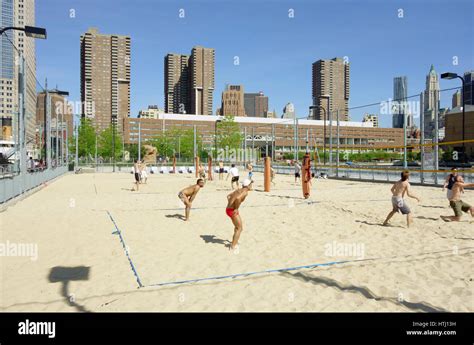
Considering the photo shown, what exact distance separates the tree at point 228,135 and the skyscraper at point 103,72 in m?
86.4

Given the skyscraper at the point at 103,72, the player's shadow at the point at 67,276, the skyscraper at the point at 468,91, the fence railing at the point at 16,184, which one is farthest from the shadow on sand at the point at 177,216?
the skyscraper at the point at 103,72

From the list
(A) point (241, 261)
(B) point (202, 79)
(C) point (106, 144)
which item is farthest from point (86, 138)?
(B) point (202, 79)

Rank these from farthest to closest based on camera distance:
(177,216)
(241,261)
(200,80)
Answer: (200,80)
(177,216)
(241,261)

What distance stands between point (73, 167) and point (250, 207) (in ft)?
121

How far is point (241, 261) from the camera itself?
6.37m

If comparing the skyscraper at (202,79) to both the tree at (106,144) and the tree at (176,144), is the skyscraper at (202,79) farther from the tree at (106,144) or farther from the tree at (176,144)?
the tree at (106,144)

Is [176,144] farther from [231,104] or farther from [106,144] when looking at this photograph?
[231,104]

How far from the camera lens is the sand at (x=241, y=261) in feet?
15.3

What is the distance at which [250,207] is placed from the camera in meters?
12.3

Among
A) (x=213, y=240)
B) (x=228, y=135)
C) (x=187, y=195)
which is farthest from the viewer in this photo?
(x=228, y=135)

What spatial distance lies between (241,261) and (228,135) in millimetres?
55600

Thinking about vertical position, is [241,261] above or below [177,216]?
below

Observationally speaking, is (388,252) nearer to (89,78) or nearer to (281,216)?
(281,216)
